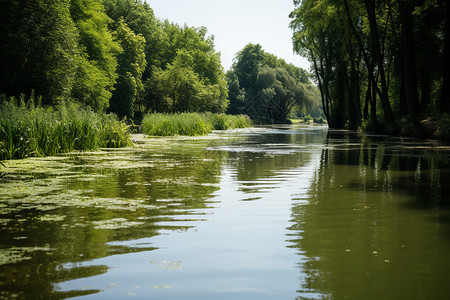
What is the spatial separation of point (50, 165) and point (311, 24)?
34.8 m

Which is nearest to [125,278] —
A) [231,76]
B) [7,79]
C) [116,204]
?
[116,204]

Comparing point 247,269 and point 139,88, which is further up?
point 139,88

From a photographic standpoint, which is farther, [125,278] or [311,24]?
[311,24]

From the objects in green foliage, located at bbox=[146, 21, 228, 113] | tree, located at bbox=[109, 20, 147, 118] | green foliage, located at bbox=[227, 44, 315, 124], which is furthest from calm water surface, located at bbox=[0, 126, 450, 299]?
green foliage, located at bbox=[227, 44, 315, 124]

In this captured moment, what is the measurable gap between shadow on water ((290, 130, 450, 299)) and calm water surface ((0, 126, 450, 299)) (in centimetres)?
1

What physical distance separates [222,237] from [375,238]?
→ 157cm

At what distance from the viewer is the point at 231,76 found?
299 feet

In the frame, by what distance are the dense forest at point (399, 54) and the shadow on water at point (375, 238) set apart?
1685cm

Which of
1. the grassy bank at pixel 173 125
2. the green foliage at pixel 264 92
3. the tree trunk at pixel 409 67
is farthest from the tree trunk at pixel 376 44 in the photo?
the green foliage at pixel 264 92

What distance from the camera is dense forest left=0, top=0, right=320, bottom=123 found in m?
26.8

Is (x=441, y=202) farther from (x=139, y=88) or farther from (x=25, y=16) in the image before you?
(x=139, y=88)

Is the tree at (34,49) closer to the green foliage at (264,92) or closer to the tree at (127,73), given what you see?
the tree at (127,73)

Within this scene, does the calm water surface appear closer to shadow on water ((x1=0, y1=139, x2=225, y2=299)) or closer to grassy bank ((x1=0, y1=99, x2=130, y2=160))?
shadow on water ((x1=0, y1=139, x2=225, y2=299))

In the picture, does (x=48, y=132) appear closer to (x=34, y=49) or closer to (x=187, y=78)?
(x=34, y=49)
